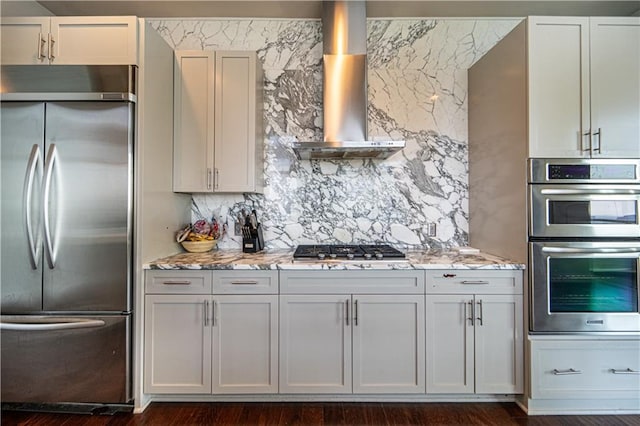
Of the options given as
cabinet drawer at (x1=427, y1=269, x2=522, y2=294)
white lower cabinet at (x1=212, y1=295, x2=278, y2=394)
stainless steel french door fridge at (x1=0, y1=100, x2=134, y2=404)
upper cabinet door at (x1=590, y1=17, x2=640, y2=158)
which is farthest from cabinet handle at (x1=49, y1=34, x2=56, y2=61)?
upper cabinet door at (x1=590, y1=17, x2=640, y2=158)

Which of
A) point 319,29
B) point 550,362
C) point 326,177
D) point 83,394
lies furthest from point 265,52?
point 550,362

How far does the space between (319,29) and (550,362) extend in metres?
2.99

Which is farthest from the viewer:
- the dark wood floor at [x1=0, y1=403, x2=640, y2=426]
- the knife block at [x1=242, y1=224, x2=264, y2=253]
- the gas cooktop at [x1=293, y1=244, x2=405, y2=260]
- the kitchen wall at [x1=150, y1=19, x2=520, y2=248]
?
the kitchen wall at [x1=150, y1=19, x2=520, y2=248]

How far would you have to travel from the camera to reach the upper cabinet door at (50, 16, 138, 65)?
201 centimetres

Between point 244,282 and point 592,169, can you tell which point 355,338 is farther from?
point 592,169

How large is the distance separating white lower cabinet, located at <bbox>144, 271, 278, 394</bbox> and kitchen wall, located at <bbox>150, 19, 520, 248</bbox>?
0.79 metres

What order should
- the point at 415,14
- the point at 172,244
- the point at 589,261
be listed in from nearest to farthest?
the point at 589,261 → the point at 172,244 → the point at 415,14

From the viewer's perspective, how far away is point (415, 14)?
2701mm

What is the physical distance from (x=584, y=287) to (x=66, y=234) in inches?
127

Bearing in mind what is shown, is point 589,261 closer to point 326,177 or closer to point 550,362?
point 550,362

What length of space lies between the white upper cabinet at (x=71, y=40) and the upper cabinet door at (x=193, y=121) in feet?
1.36

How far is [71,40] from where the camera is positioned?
6.70 ft

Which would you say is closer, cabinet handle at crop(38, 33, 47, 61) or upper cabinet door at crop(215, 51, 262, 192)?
cabinet handle at crop(38, 33, 47, 61)

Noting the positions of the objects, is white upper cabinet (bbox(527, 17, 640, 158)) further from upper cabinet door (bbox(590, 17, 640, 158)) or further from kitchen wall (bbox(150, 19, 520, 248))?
kitchen wall (bbox(150, 19, 520, 248))
